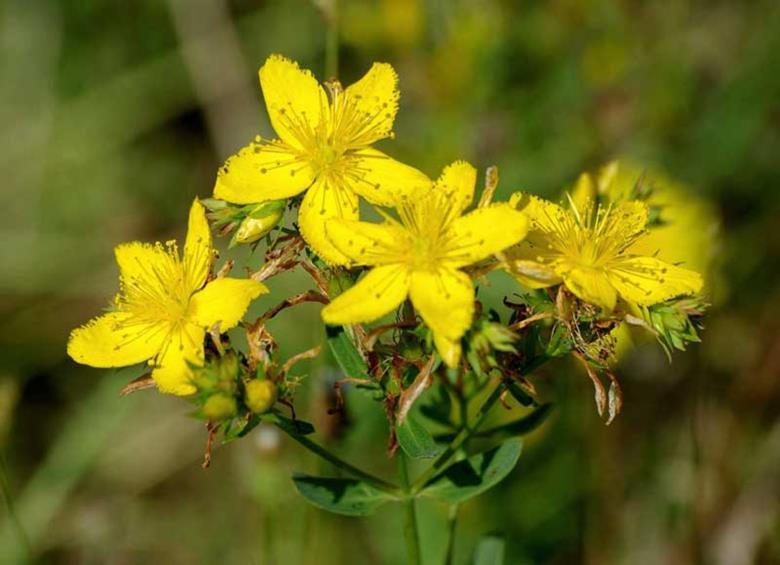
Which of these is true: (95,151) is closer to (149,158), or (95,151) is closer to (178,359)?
(149,158)

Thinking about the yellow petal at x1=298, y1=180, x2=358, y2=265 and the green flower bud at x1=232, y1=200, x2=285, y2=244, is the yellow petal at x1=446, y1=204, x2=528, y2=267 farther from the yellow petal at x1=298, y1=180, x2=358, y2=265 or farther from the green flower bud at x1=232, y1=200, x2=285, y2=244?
the green flower bud at x1=232, y1=200, x2=285, y2=244

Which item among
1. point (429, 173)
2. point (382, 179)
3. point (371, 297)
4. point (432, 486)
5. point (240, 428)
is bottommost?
point (432, 486)

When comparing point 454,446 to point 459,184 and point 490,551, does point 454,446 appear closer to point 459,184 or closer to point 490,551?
point 490,551

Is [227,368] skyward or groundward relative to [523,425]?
skyward

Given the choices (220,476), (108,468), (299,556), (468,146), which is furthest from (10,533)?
(468,146)

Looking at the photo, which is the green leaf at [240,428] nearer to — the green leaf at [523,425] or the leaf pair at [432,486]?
the leaf pair at [432,486]

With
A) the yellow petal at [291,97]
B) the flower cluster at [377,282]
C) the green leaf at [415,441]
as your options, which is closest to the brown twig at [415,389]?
the flower cluster at [377,282]

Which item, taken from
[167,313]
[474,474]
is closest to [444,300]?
[474,474]
